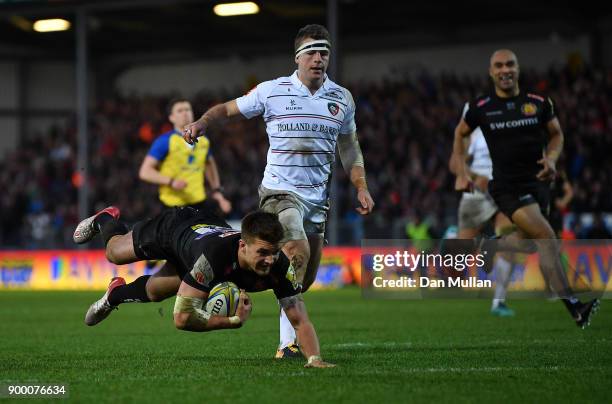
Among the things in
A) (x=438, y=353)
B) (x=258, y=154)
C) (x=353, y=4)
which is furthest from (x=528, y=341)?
(x=353, y=4)

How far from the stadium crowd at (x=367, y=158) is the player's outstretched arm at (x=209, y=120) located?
1284cm

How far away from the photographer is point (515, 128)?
9.98 m

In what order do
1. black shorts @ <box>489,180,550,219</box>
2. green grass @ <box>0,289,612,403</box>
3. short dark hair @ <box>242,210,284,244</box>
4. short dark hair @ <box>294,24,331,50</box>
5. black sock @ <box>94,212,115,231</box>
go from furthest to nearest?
black shorts @ <box>489,180,550,219</box>, black sock @ <box>94,212,115,231</box>, short dark hair @ <box>294,24,331,50</box>, short dark hair @ <box>242,210,284,244</box>, green grass @ <box>0,289,612,403</box>

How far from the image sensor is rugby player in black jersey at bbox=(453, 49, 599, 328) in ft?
32.2

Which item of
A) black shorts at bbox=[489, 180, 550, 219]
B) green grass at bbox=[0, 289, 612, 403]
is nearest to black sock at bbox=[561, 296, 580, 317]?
green grass at bbox=[0, 289, 612, 403]

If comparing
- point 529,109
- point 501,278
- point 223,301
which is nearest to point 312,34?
point 223,301

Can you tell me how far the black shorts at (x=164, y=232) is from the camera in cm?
791

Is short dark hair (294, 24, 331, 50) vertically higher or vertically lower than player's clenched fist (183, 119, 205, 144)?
higher

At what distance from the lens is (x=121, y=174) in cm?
3128

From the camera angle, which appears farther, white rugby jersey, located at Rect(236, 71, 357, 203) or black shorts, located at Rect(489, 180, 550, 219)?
black shorts, located at Rect(489, 180, 550, 219)

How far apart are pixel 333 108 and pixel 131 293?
216cm

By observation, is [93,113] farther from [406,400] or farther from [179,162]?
[406,400]

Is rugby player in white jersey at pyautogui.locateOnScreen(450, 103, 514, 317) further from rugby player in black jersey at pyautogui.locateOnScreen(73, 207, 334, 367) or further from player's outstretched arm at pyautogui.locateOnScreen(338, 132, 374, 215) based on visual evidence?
rugby player in black jersey at pyautogui.locateOnScreen(73, 207, 334, 367)

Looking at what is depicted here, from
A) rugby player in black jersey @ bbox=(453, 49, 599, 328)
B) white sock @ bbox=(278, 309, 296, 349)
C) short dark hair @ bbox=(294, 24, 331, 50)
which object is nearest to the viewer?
short dark hair @ bbox=(294, 24, 331, 50)
